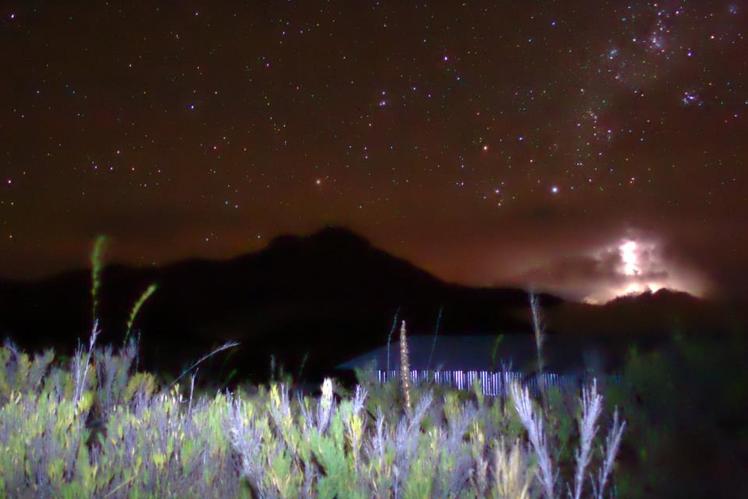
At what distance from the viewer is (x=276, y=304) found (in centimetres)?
7156

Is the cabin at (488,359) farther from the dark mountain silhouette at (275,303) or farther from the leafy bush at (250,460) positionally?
the dark mountain silhouette at (275,303)

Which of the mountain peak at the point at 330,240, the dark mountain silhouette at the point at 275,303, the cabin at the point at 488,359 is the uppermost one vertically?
the mountain peak at the point at 330,240

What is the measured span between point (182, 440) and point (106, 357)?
4744 mm

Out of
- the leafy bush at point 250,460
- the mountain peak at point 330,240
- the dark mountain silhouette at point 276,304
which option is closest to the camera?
the leafy bush at point 250,460

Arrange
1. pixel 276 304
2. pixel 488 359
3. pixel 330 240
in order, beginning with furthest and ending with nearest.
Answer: pixel 330 240 → pixel 276 304 → pixel 488 359

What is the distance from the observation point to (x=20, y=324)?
44938 mm

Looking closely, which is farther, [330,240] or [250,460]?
[330,240]

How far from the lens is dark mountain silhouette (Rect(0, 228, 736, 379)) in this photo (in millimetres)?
47719

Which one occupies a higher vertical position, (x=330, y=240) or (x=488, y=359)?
(x=330, y=240)

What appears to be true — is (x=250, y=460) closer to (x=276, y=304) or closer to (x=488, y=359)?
(x=488, y=359)

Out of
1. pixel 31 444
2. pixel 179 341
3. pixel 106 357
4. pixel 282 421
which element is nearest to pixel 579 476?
pixel 282 421

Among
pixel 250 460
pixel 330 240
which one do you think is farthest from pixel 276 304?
pixel 250 460

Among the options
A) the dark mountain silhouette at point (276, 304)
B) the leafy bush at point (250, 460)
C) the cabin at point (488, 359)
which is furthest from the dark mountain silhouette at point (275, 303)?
the leafy bush at point (250, 460)

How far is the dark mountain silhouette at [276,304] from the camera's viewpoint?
157 feet
